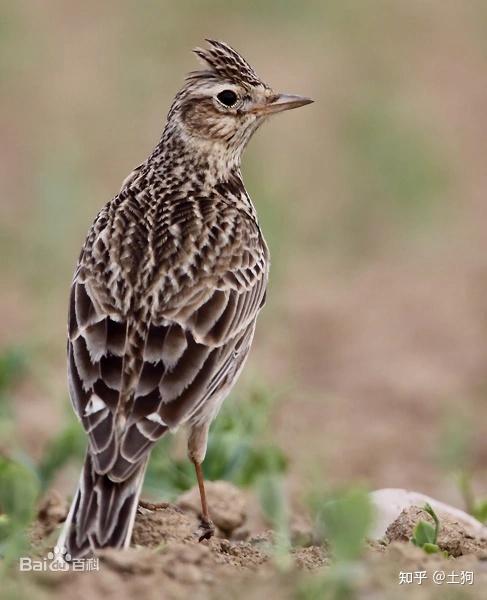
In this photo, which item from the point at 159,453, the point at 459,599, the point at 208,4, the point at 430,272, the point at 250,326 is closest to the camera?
the point at 459,599

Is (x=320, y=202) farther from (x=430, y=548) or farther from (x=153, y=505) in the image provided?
(x=430, y=548)

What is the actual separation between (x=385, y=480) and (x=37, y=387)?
2.50 m

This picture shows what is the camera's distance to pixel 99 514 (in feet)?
14.9

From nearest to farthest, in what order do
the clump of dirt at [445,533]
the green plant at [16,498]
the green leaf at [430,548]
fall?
the green plant at [16,498] → the green leaf at [430,548] → the clump of dirt at [445,533]

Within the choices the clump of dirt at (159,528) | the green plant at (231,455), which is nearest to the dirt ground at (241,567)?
the clump of dirt at (159,528)

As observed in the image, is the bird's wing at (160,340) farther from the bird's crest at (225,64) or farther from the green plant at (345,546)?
the bird's crest at (225,64)

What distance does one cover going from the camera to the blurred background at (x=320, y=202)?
850 cm

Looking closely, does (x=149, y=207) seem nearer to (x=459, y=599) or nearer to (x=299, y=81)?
(x=459, y=599)

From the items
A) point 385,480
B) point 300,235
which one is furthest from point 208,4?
point 385,480

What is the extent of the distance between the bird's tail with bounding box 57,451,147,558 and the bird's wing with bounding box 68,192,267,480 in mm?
47

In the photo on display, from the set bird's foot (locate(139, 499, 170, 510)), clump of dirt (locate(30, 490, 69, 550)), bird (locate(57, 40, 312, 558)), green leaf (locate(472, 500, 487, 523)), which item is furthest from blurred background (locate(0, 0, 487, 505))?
bird (locate(57, 40, 312, 558))

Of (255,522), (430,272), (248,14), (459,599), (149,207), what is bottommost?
(459,599)

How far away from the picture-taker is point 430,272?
36.7ft

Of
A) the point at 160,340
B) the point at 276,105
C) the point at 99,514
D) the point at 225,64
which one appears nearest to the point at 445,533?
the point at 160,340
